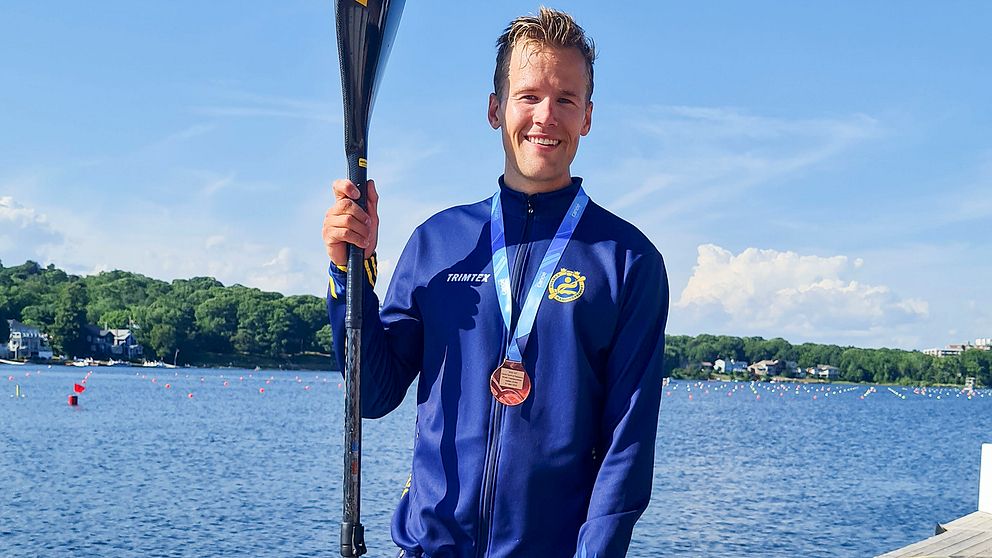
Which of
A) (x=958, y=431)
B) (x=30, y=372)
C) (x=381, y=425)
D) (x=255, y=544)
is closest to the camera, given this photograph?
(x=255, y=544)

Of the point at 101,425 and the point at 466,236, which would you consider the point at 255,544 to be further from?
the point at 101,425

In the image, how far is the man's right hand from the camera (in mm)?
→ 2805

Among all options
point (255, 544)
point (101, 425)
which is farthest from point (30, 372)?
point (255, 544)

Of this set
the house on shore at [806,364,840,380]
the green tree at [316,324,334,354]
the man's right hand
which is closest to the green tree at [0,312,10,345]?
the green tree at [316,324,334,354]

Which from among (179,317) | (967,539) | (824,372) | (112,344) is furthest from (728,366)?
(967,539)

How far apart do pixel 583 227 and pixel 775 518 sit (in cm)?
2364

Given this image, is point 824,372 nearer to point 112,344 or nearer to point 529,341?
point 112,344

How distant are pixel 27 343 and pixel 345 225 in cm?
13876

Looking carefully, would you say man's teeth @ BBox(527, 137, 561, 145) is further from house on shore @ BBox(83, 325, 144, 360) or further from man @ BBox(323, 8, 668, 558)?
house on shore @ BBox(83, 325, 144, 360)

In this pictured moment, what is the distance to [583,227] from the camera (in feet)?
9.39

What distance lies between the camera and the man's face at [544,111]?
283cm

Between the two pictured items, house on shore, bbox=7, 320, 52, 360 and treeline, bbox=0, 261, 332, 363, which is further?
treeline, bbox=0, 261, 332, 363

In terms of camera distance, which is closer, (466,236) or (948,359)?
(466,236)

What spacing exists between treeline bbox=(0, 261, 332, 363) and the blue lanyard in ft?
414
